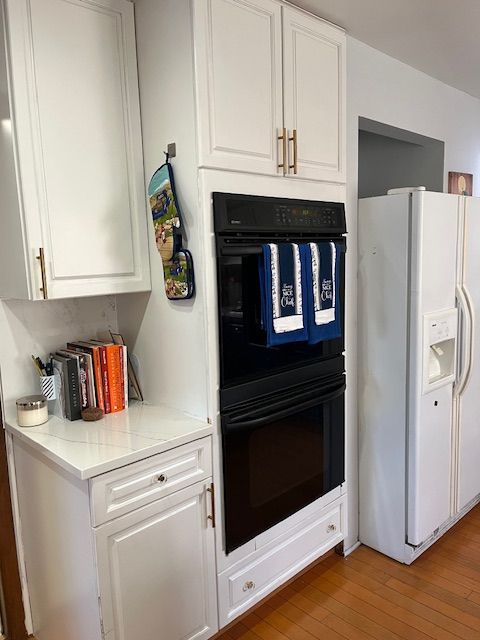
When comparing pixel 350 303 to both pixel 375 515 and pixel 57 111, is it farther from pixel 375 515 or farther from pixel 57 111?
pixel 57 111

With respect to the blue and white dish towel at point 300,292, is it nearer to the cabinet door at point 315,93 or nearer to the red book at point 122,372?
the cabinet door at point 315,93

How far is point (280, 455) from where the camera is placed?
1992 mm

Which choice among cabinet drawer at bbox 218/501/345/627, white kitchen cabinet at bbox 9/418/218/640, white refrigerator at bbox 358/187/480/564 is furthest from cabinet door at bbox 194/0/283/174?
cabinet drawer at bbox 218/501/345/627

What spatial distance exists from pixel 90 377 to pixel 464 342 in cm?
181

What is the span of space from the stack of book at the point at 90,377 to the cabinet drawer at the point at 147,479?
41cm

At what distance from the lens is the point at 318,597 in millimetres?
2176

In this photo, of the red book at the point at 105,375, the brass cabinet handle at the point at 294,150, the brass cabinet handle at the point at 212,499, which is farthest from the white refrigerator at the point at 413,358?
the red book at the point at 105,375

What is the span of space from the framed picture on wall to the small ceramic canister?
2.67 m

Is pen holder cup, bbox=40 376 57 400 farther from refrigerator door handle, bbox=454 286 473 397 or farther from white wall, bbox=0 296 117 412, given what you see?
refrigerator door handle, bbox=454 286 473 397

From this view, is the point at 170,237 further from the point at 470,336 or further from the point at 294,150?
the point at 470,336

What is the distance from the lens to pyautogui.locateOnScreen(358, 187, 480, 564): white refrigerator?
2.21 meters

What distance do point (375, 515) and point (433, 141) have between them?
213 cm

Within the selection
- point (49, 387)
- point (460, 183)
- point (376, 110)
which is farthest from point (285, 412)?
point (460, 183)

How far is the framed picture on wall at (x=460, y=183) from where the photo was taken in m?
3.06
